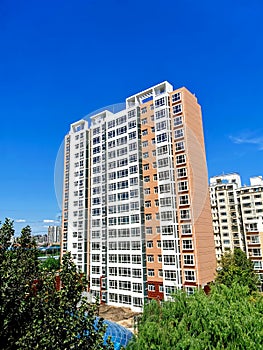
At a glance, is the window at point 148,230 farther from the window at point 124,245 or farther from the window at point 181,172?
the window at point 181,172

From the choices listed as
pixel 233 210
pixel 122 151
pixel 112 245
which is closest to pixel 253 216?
pixel 233 210

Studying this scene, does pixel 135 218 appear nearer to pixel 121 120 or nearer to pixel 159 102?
pixel 121 120

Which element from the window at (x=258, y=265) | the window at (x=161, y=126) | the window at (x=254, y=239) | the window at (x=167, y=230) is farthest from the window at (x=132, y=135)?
the window at (x=258, y=265)

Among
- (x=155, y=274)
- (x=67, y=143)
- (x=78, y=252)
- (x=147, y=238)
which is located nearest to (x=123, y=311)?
(x=155, y=274)

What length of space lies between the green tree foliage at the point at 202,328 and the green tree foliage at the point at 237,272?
12135 millimetres

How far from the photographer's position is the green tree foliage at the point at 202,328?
6.57 metres

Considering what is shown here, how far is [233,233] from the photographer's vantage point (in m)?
36.8

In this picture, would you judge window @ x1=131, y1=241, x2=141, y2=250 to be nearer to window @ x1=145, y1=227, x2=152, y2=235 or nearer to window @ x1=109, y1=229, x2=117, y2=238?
window @ x1=145, y1=227, x2=152, y2=235

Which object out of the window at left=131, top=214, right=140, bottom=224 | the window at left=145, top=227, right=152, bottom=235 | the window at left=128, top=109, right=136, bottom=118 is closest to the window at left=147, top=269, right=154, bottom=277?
the window at left=145, top=227, right=152, bottom=235

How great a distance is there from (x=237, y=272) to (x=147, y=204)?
30.7 feet

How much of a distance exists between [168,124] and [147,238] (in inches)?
417

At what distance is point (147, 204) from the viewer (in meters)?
24.3

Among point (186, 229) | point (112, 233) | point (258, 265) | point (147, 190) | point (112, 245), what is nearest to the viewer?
point (186, 229)

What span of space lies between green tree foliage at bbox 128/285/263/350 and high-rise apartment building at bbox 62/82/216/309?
42.7 feet
